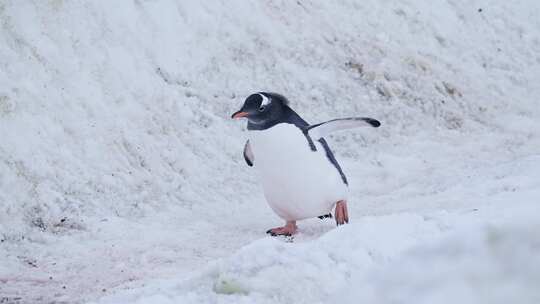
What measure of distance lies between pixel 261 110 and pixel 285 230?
3.53 ft

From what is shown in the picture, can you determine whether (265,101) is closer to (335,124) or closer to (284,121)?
(284,121)

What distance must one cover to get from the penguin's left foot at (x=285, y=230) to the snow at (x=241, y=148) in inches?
5.2

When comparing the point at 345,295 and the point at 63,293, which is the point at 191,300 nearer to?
the point at 345,295

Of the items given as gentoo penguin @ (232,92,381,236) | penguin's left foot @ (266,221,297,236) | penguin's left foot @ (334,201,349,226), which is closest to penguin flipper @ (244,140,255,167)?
gentoo penguin @ (232,92,381,236)

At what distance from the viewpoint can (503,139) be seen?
11.0m

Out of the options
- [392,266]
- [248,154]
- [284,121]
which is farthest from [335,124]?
[392,266]

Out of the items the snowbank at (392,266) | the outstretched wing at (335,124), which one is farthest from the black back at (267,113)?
the snowbank at (392,266)

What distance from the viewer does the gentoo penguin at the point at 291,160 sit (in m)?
6.63

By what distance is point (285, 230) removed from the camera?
273 inches

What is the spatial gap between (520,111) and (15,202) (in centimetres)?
817

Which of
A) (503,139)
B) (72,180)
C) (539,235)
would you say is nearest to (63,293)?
(72,180)

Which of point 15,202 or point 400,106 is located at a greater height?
point 400,106

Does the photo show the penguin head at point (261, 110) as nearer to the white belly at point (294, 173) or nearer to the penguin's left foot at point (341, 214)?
the white belly at point (294, 173)

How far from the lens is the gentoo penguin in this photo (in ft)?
21.8
